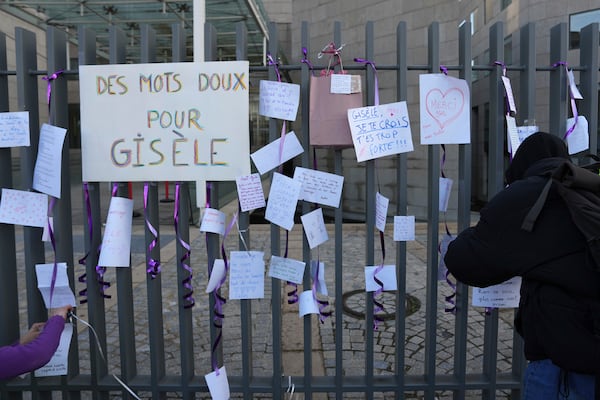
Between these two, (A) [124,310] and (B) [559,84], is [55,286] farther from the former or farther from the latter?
(B) [559,84]

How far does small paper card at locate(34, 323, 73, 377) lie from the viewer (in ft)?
8.13

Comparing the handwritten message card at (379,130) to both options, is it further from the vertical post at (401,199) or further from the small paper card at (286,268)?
the small paper card at (286,268)

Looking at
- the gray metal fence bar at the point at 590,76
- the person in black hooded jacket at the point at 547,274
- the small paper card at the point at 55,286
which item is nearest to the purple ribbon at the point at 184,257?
the small paper card at the point at 55,286

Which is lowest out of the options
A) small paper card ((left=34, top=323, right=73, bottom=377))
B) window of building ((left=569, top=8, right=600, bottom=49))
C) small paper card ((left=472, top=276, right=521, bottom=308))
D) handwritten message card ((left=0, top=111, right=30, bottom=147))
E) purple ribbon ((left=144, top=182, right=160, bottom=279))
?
small paper card ((left=34, top=323, right=73, bottom=377))

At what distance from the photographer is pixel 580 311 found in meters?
1.67

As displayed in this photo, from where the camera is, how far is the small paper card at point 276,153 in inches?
93.7

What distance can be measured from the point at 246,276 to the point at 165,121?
92 cm

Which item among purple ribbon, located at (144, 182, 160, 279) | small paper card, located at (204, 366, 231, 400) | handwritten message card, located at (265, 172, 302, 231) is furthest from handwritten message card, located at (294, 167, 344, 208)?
small paper card, located at (204, 366, 231, 400)

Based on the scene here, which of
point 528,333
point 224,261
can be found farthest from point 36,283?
point 528,333

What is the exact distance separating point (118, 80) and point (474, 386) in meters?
2.54

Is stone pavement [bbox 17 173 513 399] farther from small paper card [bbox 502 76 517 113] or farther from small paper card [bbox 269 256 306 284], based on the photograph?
small paper card [bbox 502 76 517 113]

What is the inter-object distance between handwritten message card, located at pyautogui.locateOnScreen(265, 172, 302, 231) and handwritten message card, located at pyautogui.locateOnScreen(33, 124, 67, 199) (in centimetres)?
114

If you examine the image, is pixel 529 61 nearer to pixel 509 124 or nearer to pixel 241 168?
pixel 509 124

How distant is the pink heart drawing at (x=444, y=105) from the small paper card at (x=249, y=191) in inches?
38.8
